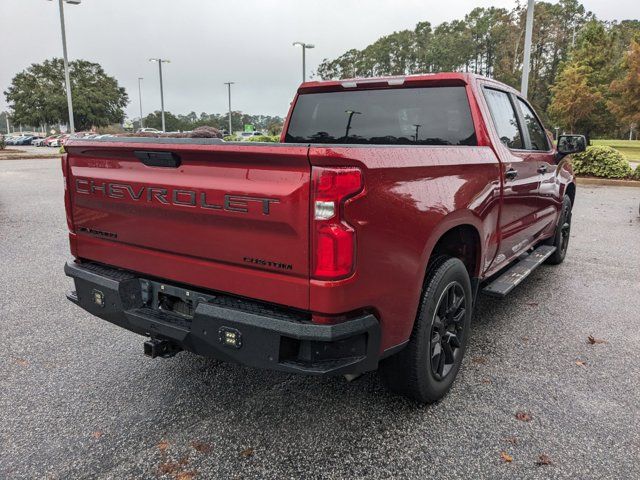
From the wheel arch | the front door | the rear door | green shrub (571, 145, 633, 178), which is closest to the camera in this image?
the wheel arch

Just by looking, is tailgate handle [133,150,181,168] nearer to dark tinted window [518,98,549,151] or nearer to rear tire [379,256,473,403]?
rear tire [379,256,473,403]

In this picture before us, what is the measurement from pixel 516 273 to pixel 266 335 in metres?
2.88

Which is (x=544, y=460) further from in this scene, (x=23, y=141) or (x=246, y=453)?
(x=23, y=141)

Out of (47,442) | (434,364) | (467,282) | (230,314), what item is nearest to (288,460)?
(230,314)

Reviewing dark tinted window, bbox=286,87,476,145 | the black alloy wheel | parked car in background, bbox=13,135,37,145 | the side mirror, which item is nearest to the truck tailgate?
the black alloy wheel

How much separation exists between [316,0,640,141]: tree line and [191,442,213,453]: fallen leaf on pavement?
41.5m

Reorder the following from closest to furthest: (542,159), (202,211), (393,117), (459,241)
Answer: (202,211), (459,241), (393,117), (542,159)

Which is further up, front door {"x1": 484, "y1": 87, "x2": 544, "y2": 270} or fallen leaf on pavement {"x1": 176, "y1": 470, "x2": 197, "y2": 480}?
front door {"x1": 484, "y1": 87, "x2": 544, "y2": 270}

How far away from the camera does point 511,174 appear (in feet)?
12.2

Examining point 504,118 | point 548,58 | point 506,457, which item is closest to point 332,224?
point 506,457

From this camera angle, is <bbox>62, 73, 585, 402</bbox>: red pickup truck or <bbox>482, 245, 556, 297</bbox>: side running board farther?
<bbox>482, 245, 556, 297</bbox>: side running board

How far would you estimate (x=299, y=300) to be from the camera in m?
2.18

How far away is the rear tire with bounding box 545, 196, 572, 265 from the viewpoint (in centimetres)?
594

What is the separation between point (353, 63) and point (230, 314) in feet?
263
